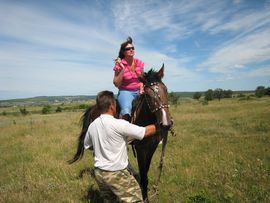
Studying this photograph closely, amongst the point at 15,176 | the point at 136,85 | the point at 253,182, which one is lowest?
the point at 15,176

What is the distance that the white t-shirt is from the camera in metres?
3.76

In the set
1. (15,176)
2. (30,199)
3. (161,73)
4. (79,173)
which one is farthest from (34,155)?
(161,73)

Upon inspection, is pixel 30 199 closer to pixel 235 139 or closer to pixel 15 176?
pixel 15 176

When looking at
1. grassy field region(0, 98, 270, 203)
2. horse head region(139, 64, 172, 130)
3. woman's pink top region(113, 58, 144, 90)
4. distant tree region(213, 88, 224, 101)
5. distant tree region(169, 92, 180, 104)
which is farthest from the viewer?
distant tree region(213, 88, 224, 101)

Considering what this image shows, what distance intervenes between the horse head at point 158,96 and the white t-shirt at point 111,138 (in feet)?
2.60

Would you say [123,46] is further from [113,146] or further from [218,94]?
[218,94]

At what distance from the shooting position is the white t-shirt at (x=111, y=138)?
148 inches

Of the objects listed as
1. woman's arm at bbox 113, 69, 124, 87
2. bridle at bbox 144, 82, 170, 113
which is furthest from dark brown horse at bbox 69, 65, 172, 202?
woman's arm at bbox 113, 69, 124, 87

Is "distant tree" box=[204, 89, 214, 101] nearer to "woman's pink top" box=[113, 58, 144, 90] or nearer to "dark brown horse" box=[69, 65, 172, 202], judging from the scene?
"woman's pink top" box=[113, 58, 144, 90]

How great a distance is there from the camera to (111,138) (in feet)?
12.5

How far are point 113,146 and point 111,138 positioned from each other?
12 cm

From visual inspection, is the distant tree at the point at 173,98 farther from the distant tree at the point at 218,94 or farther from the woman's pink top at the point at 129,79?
the woman's pink top at the point at 129,79

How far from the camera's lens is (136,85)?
6176mm

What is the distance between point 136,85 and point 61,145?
26.7ft
